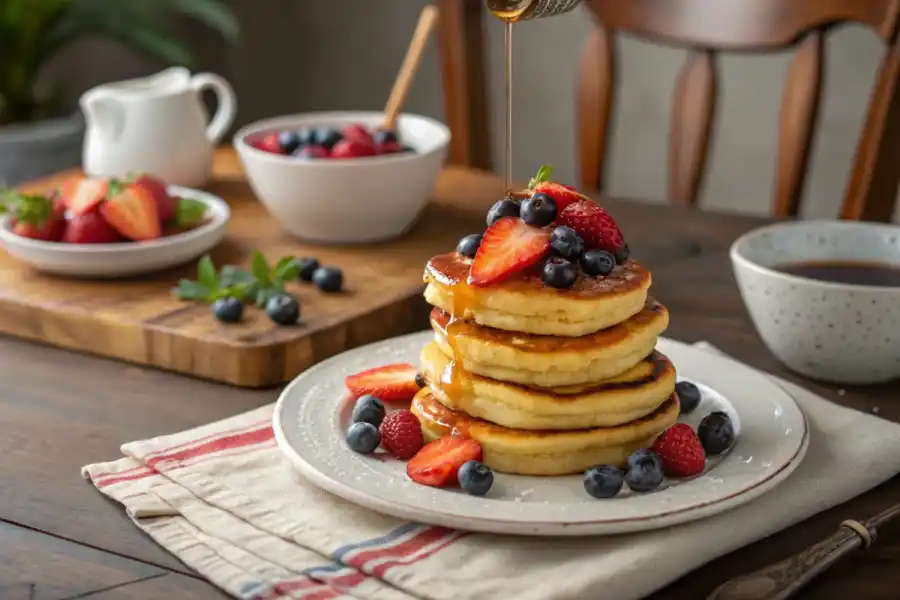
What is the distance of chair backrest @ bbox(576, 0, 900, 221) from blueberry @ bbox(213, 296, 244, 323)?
107 cm

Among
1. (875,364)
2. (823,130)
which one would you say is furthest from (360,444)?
(823,130)

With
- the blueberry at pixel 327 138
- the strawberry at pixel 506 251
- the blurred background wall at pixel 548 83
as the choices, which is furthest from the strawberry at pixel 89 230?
the blurred background wall at pixel 548 83

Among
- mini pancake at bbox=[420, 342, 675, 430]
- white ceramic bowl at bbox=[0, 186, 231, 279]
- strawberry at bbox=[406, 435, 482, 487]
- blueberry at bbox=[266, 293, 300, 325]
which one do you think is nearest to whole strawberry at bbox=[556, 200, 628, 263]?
mini pancake at bbox=[420, 342, 675, 430]

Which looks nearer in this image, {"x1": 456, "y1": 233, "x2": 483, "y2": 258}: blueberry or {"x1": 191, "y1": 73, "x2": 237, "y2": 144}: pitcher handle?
{"x1": 456, "y1": 233, "x2": 483, "y2": 258}: blueberry

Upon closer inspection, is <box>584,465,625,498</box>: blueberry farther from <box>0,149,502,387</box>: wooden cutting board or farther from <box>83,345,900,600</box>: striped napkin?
<box>0,149,502,387</box>: wooden cutting board

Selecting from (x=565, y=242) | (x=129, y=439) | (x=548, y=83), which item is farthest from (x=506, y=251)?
(x=548, y=83)

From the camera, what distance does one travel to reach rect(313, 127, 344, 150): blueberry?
1.99m

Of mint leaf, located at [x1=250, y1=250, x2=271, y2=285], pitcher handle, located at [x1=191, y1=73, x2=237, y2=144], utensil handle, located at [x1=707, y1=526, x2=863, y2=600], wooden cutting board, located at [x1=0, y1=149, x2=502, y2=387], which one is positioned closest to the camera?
utensil handle, located at [x1=707, y1=526, x2=863, y2=600]

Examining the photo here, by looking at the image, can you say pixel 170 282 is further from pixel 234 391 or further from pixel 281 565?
pixel 281 565

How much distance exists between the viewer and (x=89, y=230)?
5.75 feet

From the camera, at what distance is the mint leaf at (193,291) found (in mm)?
1652

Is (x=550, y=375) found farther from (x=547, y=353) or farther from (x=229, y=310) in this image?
(x=229, y=310)

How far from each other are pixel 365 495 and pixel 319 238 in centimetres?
95

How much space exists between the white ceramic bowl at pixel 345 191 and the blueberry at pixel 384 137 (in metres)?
0.04
